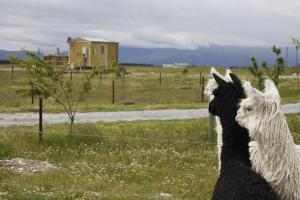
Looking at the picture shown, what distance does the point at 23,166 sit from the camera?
973 centimetres

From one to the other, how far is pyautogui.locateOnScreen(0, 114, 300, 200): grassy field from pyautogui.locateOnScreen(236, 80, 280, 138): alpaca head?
5041mm

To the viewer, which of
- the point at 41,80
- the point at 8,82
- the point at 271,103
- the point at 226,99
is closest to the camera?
the point at 271,103

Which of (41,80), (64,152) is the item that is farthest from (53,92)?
(64,152)

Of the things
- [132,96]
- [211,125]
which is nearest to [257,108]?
[211,125]

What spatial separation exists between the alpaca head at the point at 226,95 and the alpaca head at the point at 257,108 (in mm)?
315

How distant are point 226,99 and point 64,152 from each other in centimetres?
797

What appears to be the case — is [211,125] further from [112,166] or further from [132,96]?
[132,96]

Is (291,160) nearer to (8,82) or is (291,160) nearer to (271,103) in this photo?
(271,103)

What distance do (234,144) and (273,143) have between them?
1.63 ft

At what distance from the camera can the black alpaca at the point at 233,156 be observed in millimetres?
2736

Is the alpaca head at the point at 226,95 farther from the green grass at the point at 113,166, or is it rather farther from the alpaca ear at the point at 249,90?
the green grass at the point at 113,166

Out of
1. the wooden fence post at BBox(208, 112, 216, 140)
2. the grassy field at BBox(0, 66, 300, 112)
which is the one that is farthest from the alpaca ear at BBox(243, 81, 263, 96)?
the grassy field at BBox(0, 66, 300, 112)

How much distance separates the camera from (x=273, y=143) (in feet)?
9.05

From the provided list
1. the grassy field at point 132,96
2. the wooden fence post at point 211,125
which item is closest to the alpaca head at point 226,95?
the wooden fence post at point 211,125
